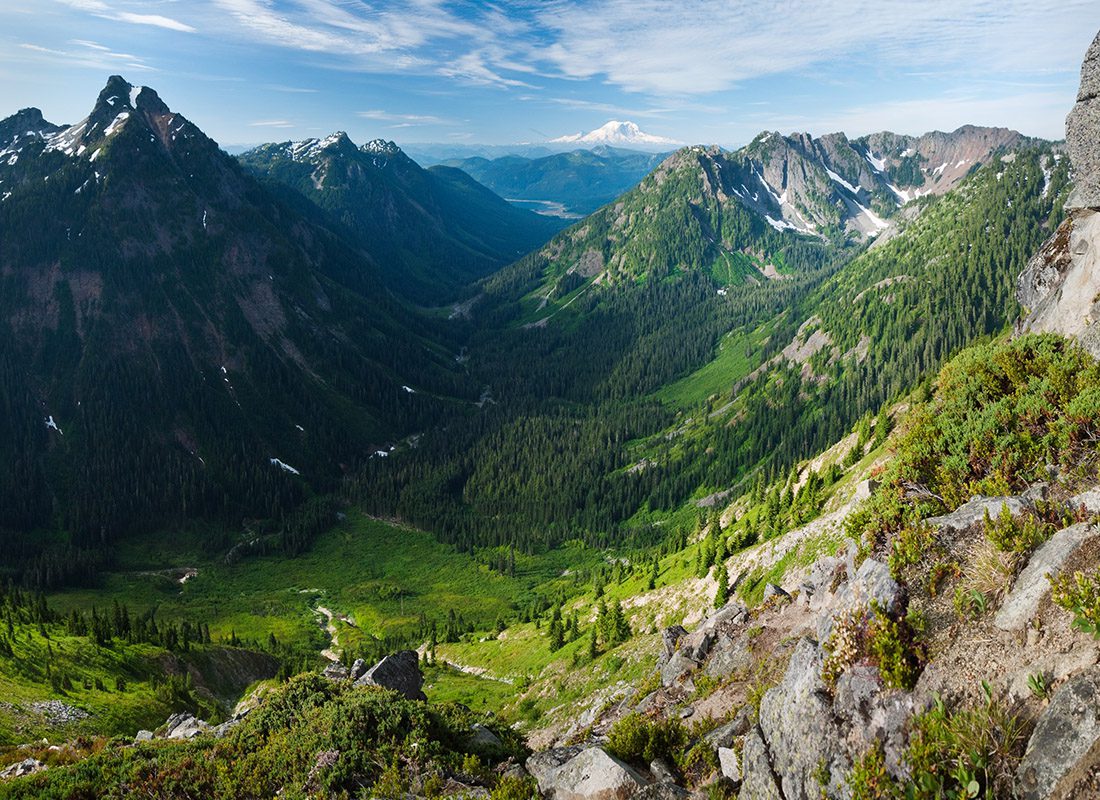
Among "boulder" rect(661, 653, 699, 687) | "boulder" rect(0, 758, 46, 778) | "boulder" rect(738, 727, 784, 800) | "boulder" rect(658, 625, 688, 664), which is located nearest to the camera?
"boulder" rect(738, 727, 784, 800)

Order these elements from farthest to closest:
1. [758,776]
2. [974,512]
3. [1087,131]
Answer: [1087,131] < [974,512] < [758,776]

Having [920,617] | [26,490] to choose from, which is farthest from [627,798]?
[26,490]

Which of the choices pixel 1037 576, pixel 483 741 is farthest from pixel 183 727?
pixel 1037 576

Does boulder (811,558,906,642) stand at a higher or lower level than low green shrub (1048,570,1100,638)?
lower

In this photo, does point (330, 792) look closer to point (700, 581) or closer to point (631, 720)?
point (631, 720)

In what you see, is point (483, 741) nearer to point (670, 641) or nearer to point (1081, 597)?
point (670, 641)

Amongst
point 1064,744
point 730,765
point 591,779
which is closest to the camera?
point 1064,744

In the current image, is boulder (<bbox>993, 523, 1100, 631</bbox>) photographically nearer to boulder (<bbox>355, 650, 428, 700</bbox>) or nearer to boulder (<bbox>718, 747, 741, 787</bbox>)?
boulder (<bbox>718, 747, 741, 787</bbox>)

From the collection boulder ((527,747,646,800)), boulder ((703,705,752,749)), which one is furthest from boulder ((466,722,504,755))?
boulder ((703,705,752,749))
